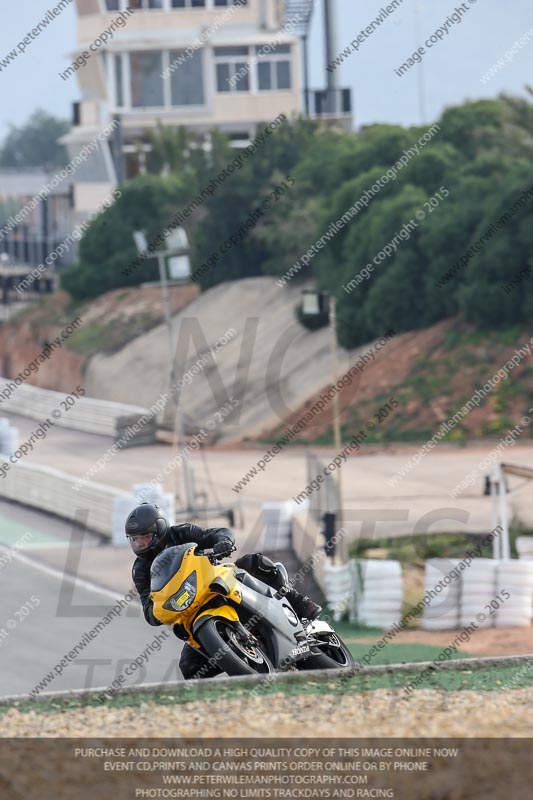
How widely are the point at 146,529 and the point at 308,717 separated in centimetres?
195

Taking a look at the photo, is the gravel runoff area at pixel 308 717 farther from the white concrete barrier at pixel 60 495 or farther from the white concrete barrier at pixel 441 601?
the white concrete barrier at pixel 60 495

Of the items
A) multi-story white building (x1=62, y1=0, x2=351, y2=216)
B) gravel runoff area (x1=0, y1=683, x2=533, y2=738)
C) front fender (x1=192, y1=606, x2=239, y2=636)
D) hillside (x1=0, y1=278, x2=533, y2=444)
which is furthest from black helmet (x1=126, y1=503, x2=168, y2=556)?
multi-story white building (x1=62, y1=0, x2=351, y2=216)

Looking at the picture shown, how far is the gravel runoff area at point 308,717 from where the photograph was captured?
5938 millimetres

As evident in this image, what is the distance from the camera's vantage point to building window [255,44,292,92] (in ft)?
227

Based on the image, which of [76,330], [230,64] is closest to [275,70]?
[230,64]

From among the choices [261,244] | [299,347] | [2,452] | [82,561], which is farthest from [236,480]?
[261,244]

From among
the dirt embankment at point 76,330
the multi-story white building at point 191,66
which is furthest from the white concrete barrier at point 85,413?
the multi-story white building at point 191,66

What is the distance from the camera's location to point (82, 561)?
848 inches

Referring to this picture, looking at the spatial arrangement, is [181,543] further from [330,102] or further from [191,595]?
[330,102]

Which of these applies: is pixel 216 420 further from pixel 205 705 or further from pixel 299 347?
pixel 205 705

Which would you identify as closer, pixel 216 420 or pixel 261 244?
pixel 216 420

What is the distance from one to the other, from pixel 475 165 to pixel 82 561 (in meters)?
25.9

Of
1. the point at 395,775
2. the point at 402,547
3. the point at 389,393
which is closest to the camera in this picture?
the point at 395,775

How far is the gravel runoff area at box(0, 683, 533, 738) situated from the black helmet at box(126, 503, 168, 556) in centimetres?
136
